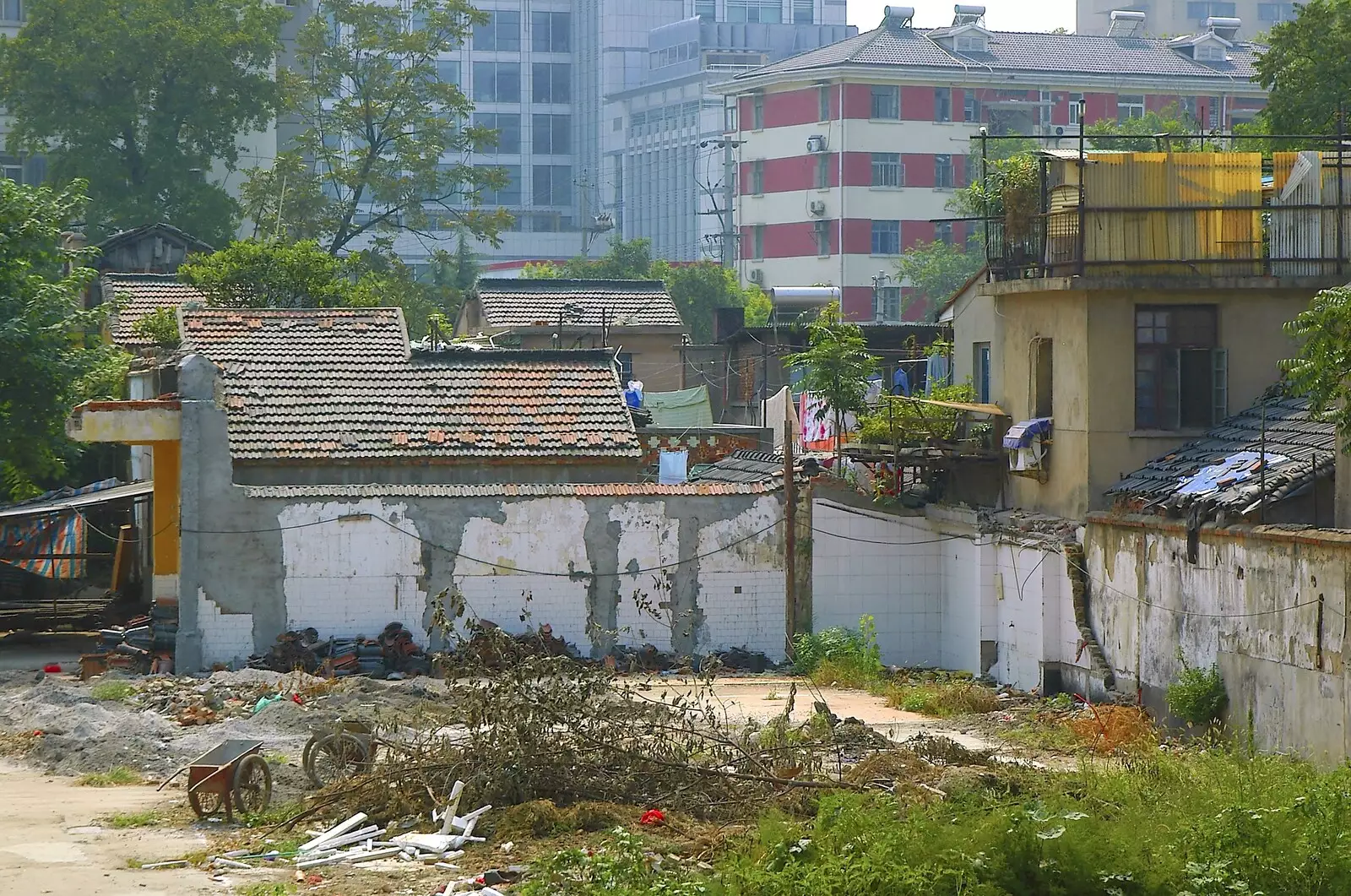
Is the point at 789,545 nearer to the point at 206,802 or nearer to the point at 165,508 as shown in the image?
the point at 165,508

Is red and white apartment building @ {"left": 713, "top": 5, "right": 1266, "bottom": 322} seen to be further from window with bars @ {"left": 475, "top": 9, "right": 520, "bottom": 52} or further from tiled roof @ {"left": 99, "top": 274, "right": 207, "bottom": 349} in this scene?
window with bars @ {"left": 475, "top": 9, "right": 520, "bottom": 52}

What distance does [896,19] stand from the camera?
72.8m

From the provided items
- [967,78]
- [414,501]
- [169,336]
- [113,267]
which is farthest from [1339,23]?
[967,78]

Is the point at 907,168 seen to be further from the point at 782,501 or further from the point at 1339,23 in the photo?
the point at 782,501

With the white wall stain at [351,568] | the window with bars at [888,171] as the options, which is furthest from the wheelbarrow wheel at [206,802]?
the window with bars at [888,171]

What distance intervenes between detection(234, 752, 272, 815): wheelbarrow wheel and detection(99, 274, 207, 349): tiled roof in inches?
Result: 929

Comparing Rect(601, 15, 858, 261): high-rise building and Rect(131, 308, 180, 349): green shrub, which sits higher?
Rect(601, 15, 858, 261): high-rise building

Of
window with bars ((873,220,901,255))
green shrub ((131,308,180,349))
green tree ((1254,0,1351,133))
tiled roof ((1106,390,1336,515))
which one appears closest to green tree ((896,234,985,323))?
window with bars ((873,220,901,255))

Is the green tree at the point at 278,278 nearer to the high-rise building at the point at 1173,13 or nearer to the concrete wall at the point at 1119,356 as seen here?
the concrete wall at the point at 1119,356

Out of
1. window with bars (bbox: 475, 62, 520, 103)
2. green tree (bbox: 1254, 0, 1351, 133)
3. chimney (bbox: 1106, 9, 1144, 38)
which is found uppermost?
window with bars (bbox: 475, 62, 520, 103)

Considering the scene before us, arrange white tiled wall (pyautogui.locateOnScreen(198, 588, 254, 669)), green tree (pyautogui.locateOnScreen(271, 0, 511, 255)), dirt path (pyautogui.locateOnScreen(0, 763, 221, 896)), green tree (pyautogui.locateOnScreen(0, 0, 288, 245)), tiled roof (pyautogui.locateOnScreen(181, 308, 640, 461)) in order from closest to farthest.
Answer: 1. dirt path (pyautogui.locateOnScreen(0, 763, 221, 896))
2. white tiled wall (pyautogui.locateOnScreen(198, 588, 254, 669))
3. tiled roof (pyautogui.locateOnScreen(181, 308, 640, 461))
4. green tree (pyautogui.locateOnScreen(0, 0, 288, 245))
5. green tree (pyautogui.locateOnScreen(271, 0, 511, 255))

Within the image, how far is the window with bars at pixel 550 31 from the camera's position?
108 meters

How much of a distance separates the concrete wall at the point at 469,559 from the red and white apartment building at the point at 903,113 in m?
45.6

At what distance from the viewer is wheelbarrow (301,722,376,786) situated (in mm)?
15656
